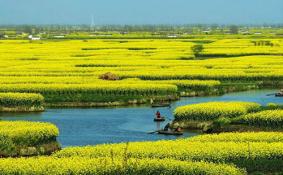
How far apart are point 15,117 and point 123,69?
22664 mm

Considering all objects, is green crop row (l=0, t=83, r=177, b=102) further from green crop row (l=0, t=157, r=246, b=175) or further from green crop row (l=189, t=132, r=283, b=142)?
green crop row (l=0, t=157, r=246, b=175)

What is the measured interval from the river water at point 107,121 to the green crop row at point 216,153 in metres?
7.23

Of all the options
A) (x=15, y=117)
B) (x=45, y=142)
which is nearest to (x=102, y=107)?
(x=15, y=117)

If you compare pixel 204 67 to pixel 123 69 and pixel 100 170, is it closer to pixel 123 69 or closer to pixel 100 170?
pixel 123 69

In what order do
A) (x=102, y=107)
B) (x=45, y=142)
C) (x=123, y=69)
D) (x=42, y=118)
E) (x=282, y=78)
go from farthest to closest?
1. (x=123, y=69)
2. (x=282, y=78)
3. (x=102, y=107)
4. (x=42, y=118)
5. (x=45, y=142)

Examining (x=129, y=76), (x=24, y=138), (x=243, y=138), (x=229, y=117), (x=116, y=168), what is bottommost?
(x=129, y=76)

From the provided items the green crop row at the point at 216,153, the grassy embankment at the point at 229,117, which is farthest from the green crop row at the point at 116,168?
the grassy embankment at the point at 229,117

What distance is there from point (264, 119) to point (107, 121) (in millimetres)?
10136

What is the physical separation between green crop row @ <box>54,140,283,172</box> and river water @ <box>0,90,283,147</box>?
23.7 feet

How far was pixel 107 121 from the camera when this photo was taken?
3853 centimetres

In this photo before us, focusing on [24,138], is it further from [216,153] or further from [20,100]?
[20,100]

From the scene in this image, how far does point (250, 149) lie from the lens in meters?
24.4

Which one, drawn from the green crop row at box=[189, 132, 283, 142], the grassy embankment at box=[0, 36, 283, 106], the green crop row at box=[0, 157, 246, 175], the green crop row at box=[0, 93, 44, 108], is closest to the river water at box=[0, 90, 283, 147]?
the green crop row at box=[0, 93, 44, 108]

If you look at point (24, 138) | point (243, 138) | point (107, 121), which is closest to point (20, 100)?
point (107, 121)
